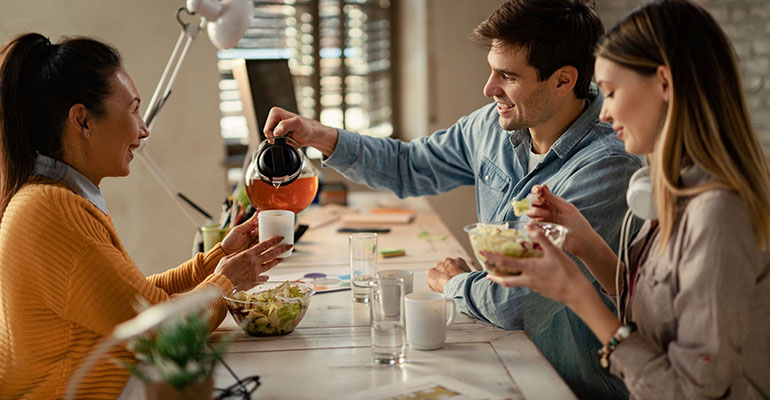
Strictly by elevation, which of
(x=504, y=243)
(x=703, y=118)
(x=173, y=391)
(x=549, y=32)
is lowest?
(x=173, y=391)

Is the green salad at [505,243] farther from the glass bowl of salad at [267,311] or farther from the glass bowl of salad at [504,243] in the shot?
the glass bowl of salad at [267,311]

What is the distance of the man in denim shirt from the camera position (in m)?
1.59

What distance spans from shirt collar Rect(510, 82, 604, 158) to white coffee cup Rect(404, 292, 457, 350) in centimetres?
59

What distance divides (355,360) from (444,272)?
0.53 meters

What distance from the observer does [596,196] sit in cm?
159

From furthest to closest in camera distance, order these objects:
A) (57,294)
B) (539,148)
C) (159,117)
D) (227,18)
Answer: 1. (159,117)
2. (227,18)
3. (539,148)
4. (57,294)

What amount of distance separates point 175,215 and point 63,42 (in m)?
2.85

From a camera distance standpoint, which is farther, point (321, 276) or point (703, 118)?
point (321, 276)

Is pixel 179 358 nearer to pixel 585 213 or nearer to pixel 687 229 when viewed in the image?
pixel 687 229

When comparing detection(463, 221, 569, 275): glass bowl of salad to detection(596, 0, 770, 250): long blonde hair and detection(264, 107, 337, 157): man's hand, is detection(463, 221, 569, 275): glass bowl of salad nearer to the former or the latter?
detection(596, 0, 770, 250): long blonde hair

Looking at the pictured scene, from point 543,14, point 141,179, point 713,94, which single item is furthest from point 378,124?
point 713,94

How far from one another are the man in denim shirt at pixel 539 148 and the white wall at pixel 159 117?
2230 mm

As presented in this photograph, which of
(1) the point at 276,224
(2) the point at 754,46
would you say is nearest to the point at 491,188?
(1) the point at 276,224

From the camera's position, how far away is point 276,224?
5.47 feet
